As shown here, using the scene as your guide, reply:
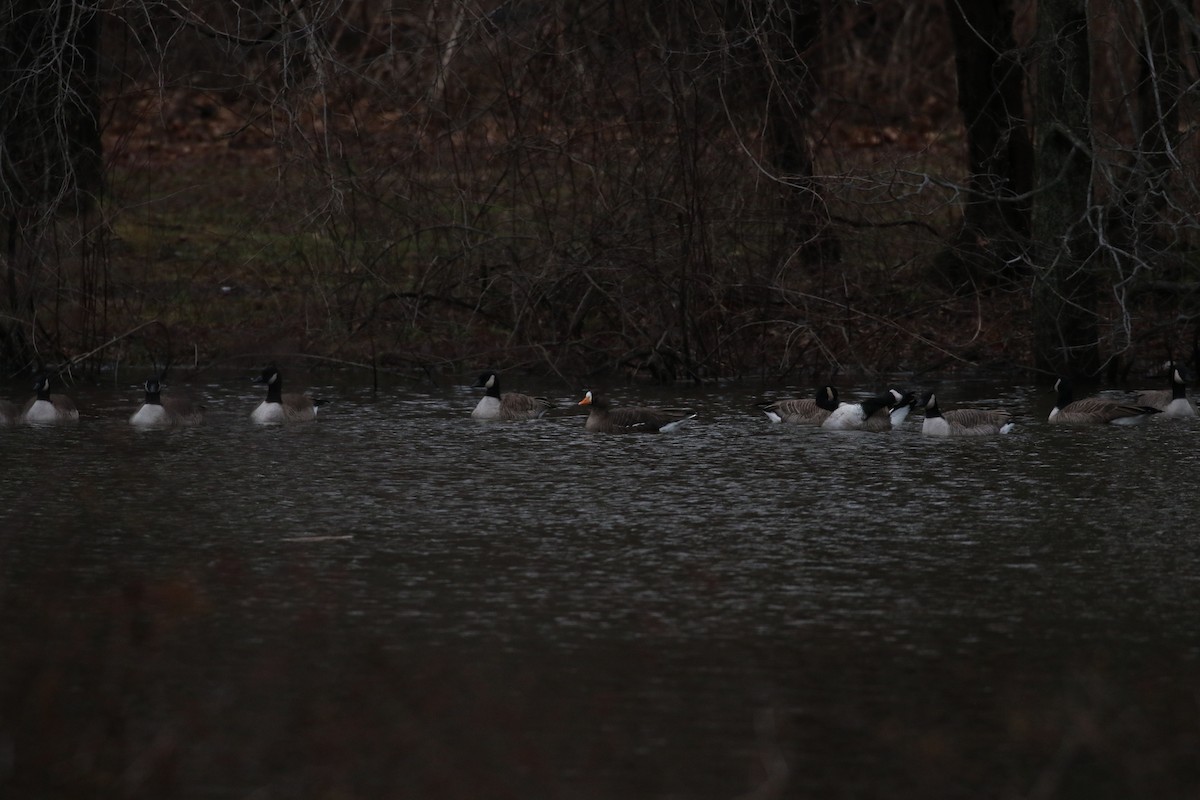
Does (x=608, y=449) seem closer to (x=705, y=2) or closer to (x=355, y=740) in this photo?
(x=705, y=2)

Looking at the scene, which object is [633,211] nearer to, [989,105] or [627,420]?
[627,420]

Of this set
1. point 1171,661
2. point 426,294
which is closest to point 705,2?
point 426,294

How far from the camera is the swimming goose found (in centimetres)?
1540

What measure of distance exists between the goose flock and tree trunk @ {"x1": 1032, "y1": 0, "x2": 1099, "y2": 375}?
1792 mm

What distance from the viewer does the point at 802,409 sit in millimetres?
15703

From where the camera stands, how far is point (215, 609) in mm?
8375

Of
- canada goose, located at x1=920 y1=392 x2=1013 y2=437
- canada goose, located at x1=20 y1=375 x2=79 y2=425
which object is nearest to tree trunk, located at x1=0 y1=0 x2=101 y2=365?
canada goose, located at x1=20 y1=375 x2=79 y2=425

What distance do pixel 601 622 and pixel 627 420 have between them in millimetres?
7037

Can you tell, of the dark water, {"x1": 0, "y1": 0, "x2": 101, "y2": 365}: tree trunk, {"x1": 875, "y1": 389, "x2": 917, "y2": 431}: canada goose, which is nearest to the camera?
the dark water

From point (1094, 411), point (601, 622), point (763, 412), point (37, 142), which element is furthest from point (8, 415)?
point (1094, 411)

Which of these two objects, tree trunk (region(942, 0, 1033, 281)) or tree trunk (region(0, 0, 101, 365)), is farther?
tree trunk (region(942, 0, 1033, 281))

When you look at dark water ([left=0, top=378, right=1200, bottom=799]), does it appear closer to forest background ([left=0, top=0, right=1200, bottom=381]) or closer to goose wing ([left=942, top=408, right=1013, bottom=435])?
goose wing ([left=942, top=408, right=1013, bottom=435])

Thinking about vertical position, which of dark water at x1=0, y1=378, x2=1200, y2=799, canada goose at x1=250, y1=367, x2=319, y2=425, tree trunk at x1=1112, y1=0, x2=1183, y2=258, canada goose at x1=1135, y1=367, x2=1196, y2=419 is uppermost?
tree trunk at x1=1112, y1=0, x2=1183, y2=258

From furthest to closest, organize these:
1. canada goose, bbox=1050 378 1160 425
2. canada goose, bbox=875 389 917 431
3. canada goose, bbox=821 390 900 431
A: canada goose, bbox=875 389 917 431 → canada goose, bbox=821 390 900 431 → canada goose, bbox=1050 378 1160 425
